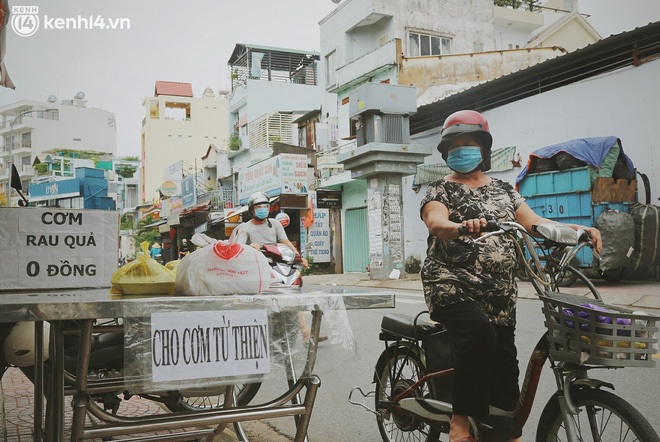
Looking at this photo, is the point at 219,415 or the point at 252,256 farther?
the point at 252,256

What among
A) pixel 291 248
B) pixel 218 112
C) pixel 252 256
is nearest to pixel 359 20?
pixel 291 248

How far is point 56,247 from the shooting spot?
2650 millimetres

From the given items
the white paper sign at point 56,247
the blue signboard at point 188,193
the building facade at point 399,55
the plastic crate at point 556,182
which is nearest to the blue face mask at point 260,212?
the white paper sign at point 56,247

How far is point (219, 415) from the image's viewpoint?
7.16 ft

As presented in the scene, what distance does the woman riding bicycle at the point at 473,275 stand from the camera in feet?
8.63

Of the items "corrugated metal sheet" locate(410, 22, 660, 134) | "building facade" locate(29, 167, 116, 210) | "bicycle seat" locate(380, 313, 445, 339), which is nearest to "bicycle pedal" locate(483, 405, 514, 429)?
"bicycle seat" locate(380, 313, 445, 339)

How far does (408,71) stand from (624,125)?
1056cm

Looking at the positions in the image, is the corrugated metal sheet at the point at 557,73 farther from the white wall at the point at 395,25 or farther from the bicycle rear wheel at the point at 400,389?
the bicycle rear wheel at the point at 400,389

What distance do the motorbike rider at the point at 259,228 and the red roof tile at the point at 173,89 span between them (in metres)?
64.5

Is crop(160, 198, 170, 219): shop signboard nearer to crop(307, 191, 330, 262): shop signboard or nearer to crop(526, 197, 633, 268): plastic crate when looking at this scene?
crop(307, 191, 330, 262): shop signboard

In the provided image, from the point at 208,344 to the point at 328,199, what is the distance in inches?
903

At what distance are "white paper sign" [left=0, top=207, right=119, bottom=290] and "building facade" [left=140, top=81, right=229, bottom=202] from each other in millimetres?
64189

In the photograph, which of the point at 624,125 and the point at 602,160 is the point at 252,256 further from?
the point at 624,125

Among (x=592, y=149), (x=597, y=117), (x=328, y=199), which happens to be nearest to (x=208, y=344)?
(x=592, y=149)
